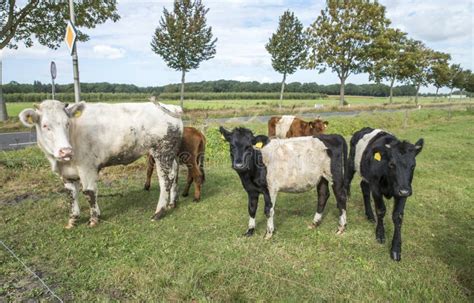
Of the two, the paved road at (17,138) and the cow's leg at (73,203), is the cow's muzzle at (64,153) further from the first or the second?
the paved road at (17,138)

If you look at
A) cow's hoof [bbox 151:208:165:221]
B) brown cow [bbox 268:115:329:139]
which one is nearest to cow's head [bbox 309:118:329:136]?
Answer: brown cow [bbox 268:115:329:139]

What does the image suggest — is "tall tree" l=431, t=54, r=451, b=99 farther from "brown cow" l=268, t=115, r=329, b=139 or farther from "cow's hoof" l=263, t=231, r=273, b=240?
"cow's hoof" l=263, t=231, r=273, b=240

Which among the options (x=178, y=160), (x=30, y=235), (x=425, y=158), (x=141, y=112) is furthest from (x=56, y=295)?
(x=425, y=158)

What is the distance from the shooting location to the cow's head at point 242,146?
4805mm

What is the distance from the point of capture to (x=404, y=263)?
4488mm

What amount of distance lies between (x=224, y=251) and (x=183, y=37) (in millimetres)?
25729

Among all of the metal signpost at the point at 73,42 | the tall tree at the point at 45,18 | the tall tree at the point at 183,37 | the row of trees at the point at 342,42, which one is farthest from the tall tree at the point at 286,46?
the metal signpost at the point at 73,42

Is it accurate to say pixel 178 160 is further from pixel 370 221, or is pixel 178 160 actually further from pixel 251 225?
pixel 370 221

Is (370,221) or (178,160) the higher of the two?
(178,160)

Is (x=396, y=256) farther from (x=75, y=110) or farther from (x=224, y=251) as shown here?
(x=75, y=110)

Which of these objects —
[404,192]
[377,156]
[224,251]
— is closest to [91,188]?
[224,251]

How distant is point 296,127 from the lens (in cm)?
1148

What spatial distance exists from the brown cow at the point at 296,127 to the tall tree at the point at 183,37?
18.5 m

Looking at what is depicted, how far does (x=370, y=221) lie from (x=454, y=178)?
464cm
